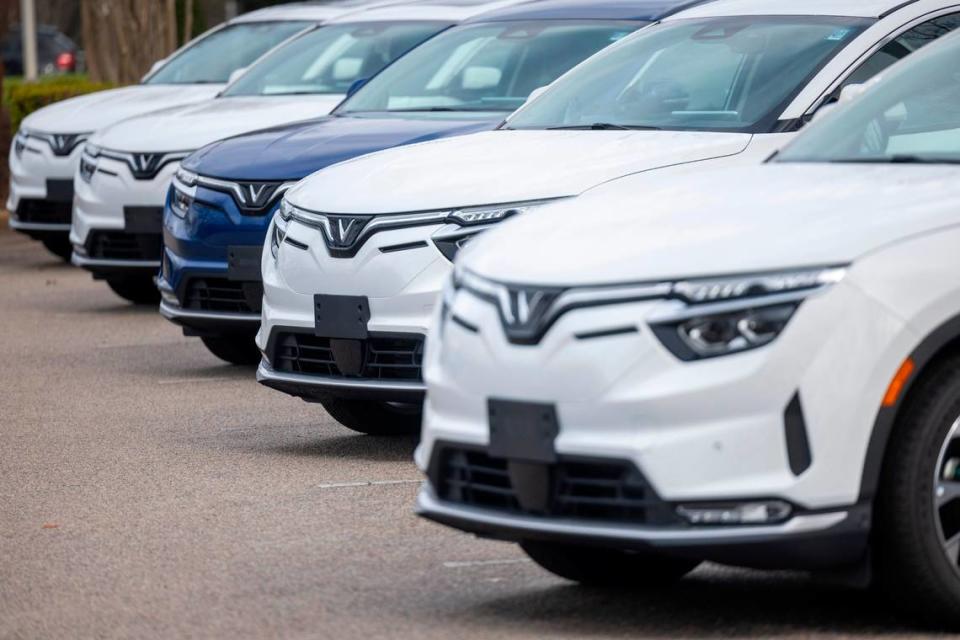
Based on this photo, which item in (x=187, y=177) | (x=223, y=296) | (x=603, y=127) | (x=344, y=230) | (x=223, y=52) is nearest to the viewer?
(x=344, y=230)

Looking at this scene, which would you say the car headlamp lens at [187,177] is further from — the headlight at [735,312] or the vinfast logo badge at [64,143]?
the headlight at [735,312]

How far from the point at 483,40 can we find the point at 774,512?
5847 mm

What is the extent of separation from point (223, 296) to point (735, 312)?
5.14 meters

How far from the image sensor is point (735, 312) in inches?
177

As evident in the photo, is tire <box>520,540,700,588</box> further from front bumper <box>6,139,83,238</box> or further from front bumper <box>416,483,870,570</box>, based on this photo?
front bumper <box>6,139,83,238</box>

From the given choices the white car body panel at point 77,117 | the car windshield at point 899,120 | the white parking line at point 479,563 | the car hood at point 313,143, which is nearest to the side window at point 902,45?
the car windshield at point 899,120

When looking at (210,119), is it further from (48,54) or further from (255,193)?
(48,54)

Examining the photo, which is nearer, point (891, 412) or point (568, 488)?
point (891, 412)

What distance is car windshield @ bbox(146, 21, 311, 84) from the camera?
15.1 metres

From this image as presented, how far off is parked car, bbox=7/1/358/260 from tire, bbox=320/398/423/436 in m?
6.07

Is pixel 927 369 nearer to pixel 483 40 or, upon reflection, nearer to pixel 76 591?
pixel 76 591

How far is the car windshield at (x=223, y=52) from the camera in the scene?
49.7 feet

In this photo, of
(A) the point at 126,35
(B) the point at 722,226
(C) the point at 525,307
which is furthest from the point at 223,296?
(A) the point at 126,35

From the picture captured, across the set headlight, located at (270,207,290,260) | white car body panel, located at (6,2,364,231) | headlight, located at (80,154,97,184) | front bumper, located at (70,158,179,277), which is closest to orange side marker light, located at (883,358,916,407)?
headlight, located at (270,207,290,260)
